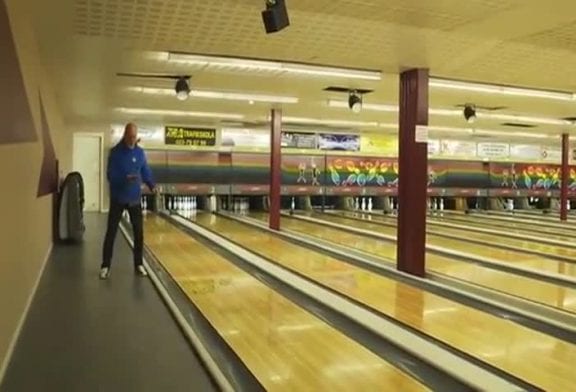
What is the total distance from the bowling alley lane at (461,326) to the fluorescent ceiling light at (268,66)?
87.4 inches

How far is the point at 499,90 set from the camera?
7668 millimetres

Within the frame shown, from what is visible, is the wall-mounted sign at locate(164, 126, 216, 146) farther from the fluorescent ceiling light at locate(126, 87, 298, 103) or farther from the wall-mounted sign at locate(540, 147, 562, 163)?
the wall-mounted sign at locate(540, 147, 562, 163)

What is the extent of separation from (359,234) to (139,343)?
270 inches

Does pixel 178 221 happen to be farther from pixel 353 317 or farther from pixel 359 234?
pixel 353 317

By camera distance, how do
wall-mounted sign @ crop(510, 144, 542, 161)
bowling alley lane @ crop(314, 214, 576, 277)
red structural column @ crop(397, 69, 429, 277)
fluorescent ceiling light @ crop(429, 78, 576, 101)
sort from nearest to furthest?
red structural column @ crop(397, 69, 429, 277)
bowling alley lane @ crop(314, 214, 576, 277)
fluorescent ceiling light @ crop(429, 78, 576, 101)
wall-mounted sign @ crop(510, 144, 542, 161)

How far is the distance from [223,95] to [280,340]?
18.9 ft

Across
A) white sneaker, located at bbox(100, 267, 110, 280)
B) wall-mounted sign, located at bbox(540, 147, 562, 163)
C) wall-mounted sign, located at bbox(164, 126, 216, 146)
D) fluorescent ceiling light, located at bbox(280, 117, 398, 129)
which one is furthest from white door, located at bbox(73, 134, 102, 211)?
wall-mounted sign, located at bbox(540, 147, 562, 163)

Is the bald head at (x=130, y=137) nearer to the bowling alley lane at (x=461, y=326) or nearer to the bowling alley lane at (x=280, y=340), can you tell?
the bowling alley lane at (x=280, y=340)

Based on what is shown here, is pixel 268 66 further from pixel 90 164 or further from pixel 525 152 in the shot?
pixel 525 152

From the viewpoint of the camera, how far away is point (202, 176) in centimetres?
1465

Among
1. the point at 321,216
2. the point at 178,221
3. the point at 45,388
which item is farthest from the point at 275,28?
the point at 321,216

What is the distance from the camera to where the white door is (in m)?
14.8

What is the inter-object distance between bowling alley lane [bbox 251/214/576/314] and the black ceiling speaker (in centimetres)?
319

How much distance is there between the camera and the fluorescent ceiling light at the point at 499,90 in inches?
287
